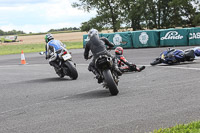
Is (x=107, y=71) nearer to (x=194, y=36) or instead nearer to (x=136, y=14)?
(x=194, y=36)

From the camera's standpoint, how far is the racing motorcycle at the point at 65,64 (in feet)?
38.4

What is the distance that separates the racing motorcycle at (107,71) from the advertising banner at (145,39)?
2015 centimetres

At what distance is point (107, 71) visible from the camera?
25.6 ft

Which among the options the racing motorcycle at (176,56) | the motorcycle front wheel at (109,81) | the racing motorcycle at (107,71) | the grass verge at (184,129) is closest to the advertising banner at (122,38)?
the racing motorcycle at (176,56)

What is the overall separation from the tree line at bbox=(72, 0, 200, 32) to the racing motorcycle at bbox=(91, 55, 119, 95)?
48590 millimetres

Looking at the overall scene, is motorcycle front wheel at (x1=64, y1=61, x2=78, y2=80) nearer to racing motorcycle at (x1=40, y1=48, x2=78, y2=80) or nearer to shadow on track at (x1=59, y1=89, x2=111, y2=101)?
racing motorcycle at (x1=40, y1=48, x2=78, y2=80)

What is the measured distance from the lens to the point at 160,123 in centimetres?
510

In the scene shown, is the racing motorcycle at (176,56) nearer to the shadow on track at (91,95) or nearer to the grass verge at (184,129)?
the shadow on track at (91,95)

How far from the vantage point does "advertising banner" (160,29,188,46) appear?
26.2 metres

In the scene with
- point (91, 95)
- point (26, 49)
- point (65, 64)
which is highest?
point (65, 64)

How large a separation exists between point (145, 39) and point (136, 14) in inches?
1151

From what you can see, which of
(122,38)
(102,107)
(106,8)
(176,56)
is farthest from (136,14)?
(102,107)

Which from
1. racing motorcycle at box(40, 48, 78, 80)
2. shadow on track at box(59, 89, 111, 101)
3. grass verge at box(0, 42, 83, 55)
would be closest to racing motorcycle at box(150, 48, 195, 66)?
racing motorcycle at box(40, 48, 78, 80)

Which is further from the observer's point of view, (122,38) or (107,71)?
(122,38)
